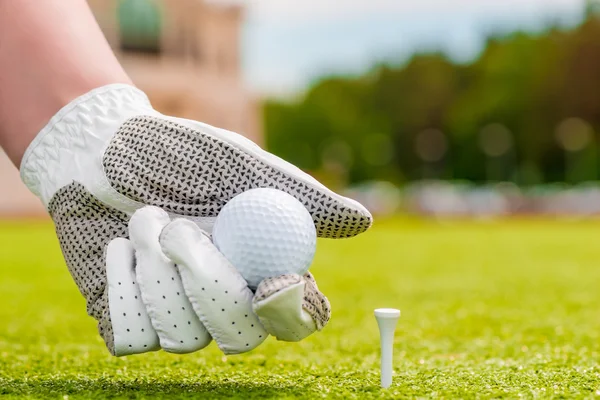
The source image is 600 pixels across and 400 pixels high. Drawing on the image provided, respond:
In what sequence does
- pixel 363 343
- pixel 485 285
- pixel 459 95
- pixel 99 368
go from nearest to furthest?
pixel 99 368 < pixel 363 343 < pixel 485 285 < pixel 459 95

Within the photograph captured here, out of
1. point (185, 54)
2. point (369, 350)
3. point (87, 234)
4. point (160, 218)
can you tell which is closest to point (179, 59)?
point (185, 54)

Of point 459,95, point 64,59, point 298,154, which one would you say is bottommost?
point 298,154

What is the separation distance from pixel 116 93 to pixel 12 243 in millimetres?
11989

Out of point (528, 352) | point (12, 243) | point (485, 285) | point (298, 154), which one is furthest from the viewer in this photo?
point (298, 154)

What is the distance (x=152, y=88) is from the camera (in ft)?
117

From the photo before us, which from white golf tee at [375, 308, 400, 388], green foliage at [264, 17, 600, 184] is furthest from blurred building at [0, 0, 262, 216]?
white golf tee at [375, 308, 400, 388]

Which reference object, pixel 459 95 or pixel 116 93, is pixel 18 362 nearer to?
pixel 116 93

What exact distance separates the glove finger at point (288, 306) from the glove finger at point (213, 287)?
2.3 inches

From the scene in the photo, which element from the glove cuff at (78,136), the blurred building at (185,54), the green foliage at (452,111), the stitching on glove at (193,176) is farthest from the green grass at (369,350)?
the green foliage at (452,111)

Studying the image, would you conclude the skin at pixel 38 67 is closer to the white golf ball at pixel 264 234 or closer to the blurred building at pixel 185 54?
the white golf ball at pixel 264 234

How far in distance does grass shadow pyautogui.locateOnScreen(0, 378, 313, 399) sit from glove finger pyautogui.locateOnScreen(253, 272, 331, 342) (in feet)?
0.70

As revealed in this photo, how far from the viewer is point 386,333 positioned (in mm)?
2242

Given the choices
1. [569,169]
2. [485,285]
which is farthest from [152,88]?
[485,285]

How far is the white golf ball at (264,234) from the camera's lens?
2119 mm
